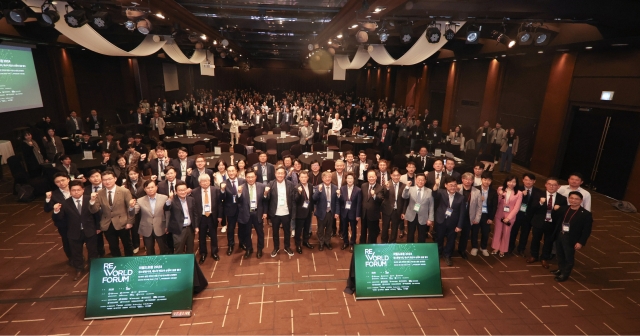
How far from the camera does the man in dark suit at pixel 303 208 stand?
209 inches

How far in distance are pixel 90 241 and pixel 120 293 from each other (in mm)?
1344

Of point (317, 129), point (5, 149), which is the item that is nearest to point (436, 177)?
point (317, 129)

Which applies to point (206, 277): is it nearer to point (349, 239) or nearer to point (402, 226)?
point (349, 239)

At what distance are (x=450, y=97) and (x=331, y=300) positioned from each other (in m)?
13.6

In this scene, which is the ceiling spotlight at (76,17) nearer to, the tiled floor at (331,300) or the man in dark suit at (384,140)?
the tiled floor at (331,300)

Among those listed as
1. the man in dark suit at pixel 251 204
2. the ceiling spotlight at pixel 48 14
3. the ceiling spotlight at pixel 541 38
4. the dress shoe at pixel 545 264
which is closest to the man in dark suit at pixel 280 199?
the man in dark suit at pixel 251 204

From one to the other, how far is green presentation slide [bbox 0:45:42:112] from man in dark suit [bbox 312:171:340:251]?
11571 millimetres

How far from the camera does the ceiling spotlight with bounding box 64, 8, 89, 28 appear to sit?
6496 millimetres

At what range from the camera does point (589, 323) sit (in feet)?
13.4

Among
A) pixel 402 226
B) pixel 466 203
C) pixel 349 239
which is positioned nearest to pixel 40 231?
pixel 349 239

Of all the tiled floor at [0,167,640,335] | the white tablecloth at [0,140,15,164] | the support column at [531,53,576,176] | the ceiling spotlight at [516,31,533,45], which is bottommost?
the tiled floor at [0,167,640,335]

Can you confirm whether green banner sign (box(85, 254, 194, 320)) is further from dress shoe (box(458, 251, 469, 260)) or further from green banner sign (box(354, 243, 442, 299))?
dress shoe (box(458, 251, 469, 260))

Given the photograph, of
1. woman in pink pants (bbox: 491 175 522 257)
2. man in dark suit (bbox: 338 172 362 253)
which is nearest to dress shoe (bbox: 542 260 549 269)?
woman in pink pants (bbox: 491 175 522 257)

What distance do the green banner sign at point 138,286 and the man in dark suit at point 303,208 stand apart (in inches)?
76.5
